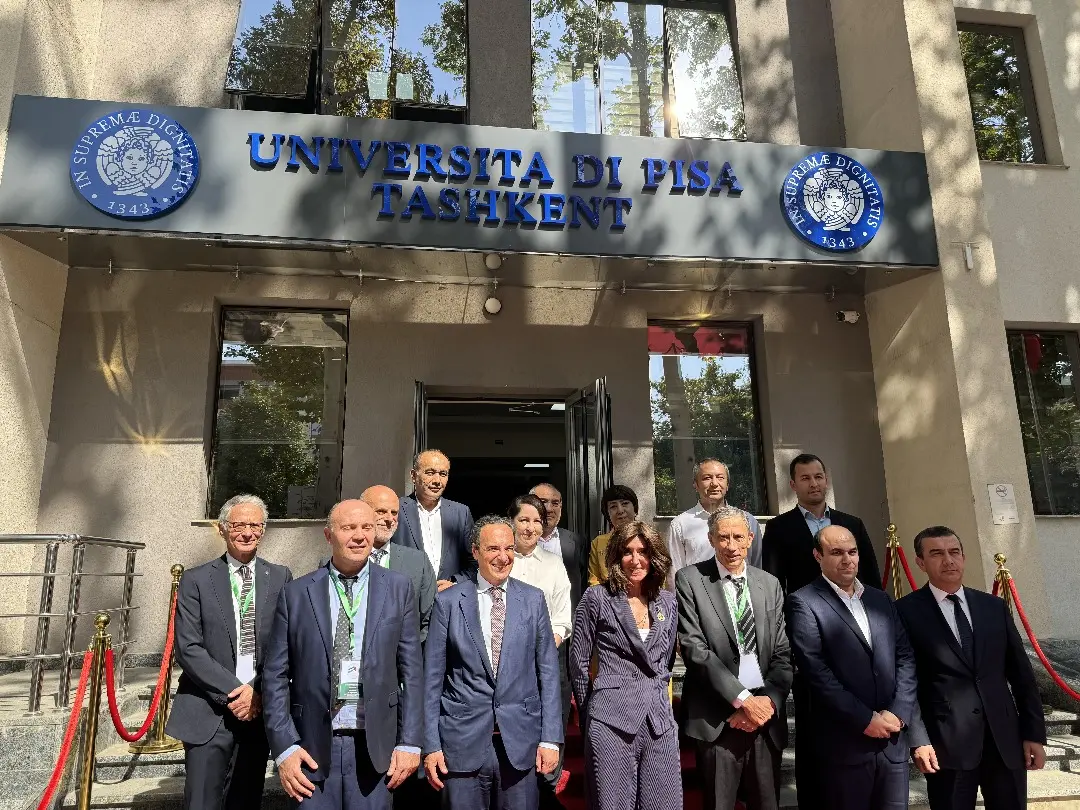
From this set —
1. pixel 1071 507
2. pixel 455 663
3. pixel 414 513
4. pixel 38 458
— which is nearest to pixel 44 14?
pixel 38 458

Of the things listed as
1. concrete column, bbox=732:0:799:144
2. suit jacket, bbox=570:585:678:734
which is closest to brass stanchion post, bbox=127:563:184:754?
suit jacket, bbox=570:585:678:734

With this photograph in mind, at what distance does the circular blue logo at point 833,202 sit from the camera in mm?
7207

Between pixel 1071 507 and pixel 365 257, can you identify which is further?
pixel 1071 507

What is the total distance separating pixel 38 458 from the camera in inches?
286

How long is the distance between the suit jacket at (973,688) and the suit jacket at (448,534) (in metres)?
2.54

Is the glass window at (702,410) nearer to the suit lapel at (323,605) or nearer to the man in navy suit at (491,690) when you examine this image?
the man in navy suit at (491,690)

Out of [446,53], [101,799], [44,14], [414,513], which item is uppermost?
[446,53]

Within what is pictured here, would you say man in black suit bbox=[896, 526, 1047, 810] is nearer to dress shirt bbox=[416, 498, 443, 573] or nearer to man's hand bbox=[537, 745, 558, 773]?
man's hand bbox=[537, 745, 558, 773]

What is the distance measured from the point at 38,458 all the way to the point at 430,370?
3.73m

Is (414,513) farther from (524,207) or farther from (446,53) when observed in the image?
(446,53)

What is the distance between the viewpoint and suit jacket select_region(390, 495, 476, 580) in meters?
4.89

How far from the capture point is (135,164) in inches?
247

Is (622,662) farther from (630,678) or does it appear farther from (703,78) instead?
(703,78)

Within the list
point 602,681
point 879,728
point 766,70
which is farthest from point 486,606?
point 766,70
